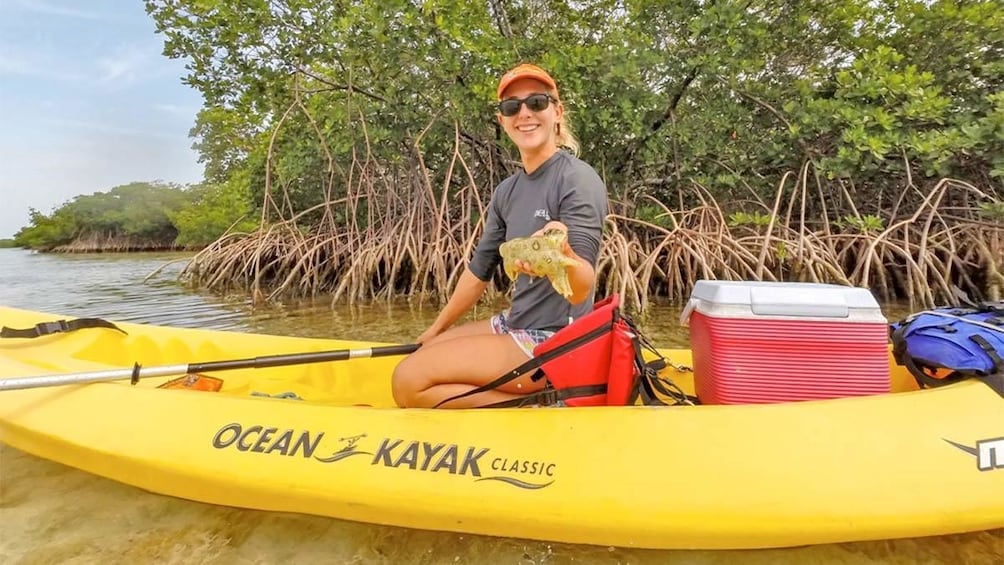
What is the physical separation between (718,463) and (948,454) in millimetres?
585

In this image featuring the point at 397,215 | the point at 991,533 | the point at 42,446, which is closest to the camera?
the point at 991,533

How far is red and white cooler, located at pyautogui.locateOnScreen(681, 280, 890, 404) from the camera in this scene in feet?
4.63

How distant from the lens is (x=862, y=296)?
1427mm

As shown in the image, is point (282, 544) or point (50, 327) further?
point (50, 327)

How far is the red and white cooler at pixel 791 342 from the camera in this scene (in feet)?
4.63

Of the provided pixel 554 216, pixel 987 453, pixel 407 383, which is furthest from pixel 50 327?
pixel 987 453

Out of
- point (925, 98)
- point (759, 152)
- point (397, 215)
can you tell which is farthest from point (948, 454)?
point (397, 215)

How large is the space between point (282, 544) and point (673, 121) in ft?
18.1

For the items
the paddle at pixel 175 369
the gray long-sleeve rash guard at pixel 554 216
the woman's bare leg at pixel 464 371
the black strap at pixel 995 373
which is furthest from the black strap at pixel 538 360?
the black strap at pixel 995 373

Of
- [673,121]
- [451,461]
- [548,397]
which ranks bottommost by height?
[451,461]

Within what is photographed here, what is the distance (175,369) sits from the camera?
1.90 meters

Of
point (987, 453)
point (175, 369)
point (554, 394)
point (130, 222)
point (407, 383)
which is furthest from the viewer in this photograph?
point (130, 222)

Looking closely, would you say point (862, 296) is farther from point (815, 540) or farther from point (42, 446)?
point (42, 446)

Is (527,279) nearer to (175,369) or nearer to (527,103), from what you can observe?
(527,103)
